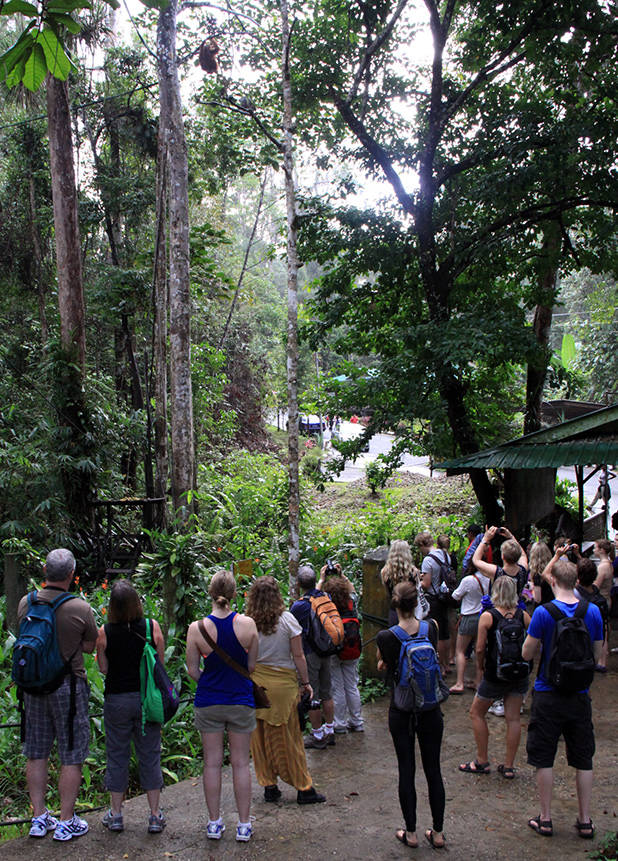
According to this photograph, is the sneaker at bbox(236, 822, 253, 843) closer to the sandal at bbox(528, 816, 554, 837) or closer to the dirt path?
the dirt path

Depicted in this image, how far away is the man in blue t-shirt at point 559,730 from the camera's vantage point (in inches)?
159

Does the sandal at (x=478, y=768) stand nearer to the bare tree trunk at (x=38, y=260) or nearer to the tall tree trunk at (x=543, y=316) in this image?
the tall tree trunk at (x=543, y=316)

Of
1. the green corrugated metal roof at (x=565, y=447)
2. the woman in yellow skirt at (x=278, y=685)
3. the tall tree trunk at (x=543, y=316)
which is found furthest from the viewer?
the tall tree trunk at (x=543, y=316)

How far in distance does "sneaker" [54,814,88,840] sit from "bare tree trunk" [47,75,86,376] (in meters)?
8.60

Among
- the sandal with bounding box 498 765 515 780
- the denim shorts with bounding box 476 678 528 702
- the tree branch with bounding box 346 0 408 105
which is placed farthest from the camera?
the tree branch with bounding box 346 0 408 105

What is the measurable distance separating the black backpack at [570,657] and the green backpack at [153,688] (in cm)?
237

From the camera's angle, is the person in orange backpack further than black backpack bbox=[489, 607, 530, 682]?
Yes

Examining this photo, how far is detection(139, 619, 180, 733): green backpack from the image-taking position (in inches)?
158

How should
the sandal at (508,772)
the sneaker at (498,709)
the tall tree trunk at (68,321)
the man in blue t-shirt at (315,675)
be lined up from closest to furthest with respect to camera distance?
1. the sandal at (508,772)
2. the man in blue t-shirt at (315,675)
3. the sneaker at (498,709)
4. the tall tree trunk at (68,321)

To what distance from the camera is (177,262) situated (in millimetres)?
9617

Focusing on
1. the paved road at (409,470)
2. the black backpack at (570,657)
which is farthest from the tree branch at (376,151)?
the paved road at (409,470)

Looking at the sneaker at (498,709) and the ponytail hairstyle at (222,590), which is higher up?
the ponytail hairstyle at (222,590)

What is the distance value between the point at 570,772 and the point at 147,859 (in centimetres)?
327

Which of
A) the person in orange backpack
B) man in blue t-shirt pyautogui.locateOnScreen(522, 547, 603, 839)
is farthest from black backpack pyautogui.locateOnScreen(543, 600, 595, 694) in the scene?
the person in orange backpack
